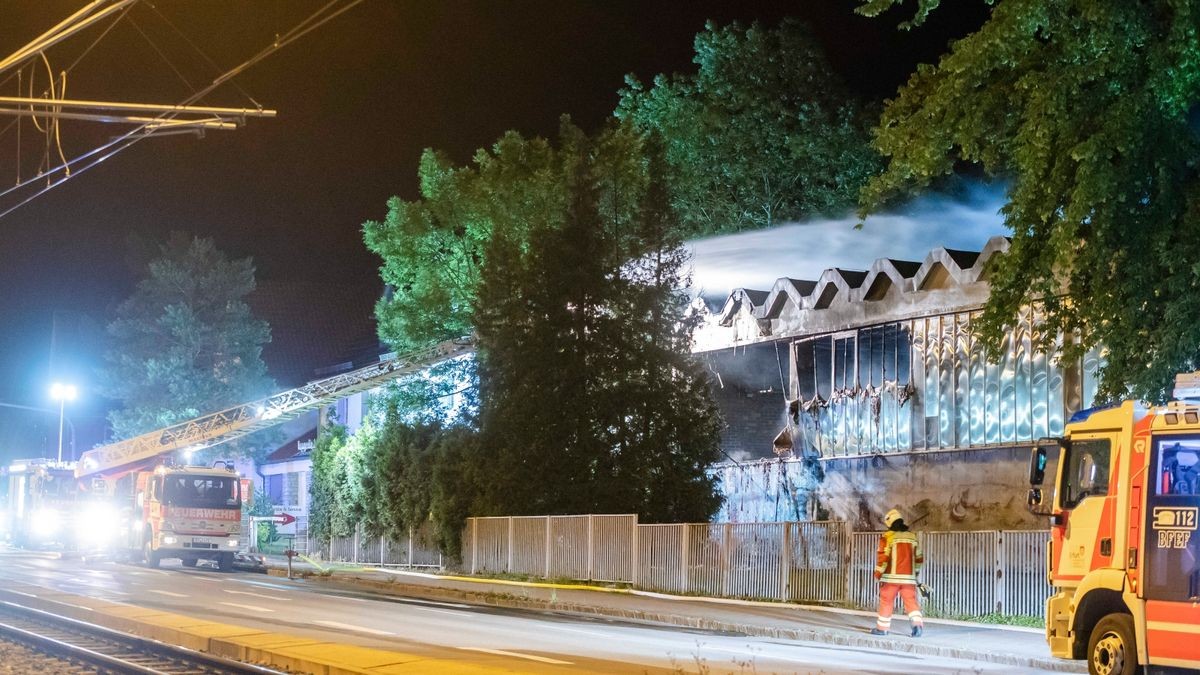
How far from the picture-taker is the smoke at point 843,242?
1620 inches

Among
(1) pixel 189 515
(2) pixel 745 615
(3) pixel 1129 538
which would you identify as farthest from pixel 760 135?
(3) pixel 1129 538

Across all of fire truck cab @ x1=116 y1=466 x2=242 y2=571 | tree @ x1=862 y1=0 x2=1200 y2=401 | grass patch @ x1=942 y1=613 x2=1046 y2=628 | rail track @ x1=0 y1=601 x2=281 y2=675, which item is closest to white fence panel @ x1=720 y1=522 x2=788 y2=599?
grass patch @ x1=942 y1=613 x2=1046 y2=628

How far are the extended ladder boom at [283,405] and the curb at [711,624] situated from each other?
6778 millimetres

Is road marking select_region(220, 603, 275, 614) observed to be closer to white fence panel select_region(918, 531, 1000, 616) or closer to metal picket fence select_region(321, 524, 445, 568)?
white fence panel select_region(918, 531, 1000, 616)

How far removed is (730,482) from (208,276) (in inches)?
1136

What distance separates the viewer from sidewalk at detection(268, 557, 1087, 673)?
688 inches

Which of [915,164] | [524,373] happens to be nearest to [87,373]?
[524,373]

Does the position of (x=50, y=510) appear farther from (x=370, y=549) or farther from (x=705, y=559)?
(x=705, y=559)

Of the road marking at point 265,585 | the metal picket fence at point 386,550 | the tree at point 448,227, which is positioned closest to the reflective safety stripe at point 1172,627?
the road marking at point 265,585

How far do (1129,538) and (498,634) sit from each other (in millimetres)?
8615

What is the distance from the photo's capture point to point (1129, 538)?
12.6m

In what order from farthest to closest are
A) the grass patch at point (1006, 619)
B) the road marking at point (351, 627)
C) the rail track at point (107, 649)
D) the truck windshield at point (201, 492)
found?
the truck windshield at point (201, 492) → the grass patch at point (1006, 619) → the road marking at point (351, 627) → the rail track at point (107, 649)

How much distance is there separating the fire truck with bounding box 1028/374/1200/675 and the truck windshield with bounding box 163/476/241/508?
26722mm

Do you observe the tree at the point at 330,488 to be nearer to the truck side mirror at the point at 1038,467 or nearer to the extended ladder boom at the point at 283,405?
the extended ladder boom at the point at 283,405
